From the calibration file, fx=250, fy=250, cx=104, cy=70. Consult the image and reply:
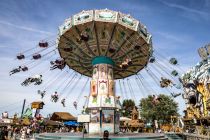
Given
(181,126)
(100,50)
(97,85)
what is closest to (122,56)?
(100,50)

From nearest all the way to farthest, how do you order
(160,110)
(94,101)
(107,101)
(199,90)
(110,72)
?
(107,101) → (94,101) → (110,72) → (199,90) → (160,110)

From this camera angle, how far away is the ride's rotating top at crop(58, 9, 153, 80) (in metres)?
26.4

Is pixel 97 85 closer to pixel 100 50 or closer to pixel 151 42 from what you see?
pixel 100 50

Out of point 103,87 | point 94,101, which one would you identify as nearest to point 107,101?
point 94,101

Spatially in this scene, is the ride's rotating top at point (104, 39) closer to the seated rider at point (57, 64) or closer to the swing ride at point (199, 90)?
the seated rider at point (57, 64)

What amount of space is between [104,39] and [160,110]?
3540 centimetres

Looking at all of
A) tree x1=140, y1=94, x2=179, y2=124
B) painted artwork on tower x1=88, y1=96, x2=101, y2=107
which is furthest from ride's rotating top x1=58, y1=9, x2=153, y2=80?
tree x1=140, y1=94, x2=179, y2=124

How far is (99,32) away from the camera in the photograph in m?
27.7

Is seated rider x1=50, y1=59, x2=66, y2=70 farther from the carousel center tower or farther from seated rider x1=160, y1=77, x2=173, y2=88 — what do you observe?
seated rider x1=160, y1=77, x2=173, y2=88

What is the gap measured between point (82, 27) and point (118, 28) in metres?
3.90

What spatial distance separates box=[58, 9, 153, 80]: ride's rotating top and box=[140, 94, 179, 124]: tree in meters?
27.8

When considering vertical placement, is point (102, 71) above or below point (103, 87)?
above

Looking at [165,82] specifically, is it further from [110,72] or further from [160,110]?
[160,110]

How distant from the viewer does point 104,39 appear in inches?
1121
